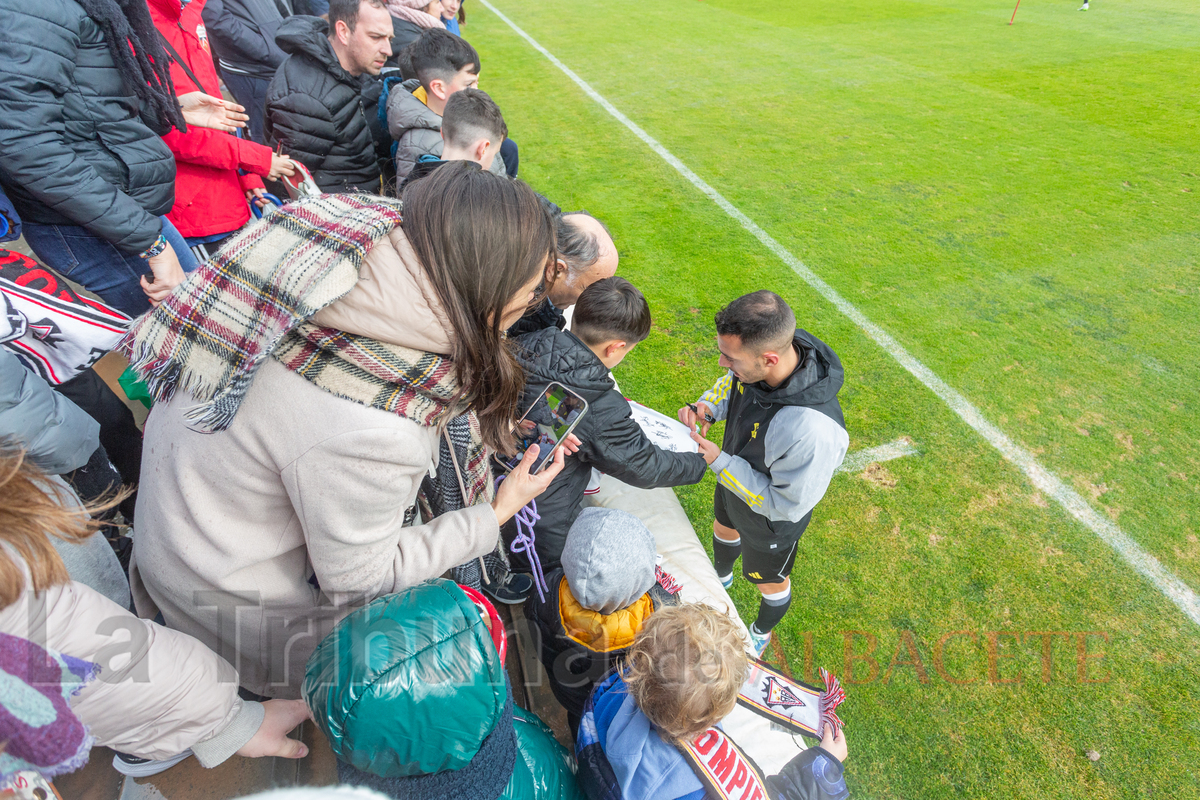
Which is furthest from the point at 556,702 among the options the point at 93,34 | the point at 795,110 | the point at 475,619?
the point at 795,110

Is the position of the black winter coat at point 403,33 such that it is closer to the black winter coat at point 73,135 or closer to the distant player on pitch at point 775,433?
the black winter coat at point 73,135

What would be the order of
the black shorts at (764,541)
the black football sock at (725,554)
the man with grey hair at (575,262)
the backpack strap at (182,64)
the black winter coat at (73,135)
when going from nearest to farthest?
the black winter coat at (73,135)
the black shorts at (764,541)
the man with grey hair at (575,262)
the black football sock at (725,554)
the backpack strap at (182,64)

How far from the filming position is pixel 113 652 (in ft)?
3.67

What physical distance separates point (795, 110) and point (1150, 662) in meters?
8.49

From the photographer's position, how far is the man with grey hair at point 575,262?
2580mm

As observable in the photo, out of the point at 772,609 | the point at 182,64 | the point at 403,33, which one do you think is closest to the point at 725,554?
the point at 772,609

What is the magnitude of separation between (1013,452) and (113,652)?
419cm

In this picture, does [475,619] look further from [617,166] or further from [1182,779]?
[617,166]

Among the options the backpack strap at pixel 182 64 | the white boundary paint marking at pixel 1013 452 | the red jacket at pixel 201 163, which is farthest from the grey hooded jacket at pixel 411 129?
the white boundary paint marking at pixel 1013 452

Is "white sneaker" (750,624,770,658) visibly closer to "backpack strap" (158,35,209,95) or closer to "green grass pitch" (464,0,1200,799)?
"green grass pitch" (464,0,1200,799)

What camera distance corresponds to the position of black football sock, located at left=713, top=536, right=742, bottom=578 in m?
2.89

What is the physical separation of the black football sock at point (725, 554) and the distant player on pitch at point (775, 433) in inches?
11.0

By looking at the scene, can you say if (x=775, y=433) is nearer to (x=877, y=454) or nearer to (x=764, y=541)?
(x=764, y=541)

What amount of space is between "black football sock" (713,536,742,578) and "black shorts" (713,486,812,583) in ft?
0.77
